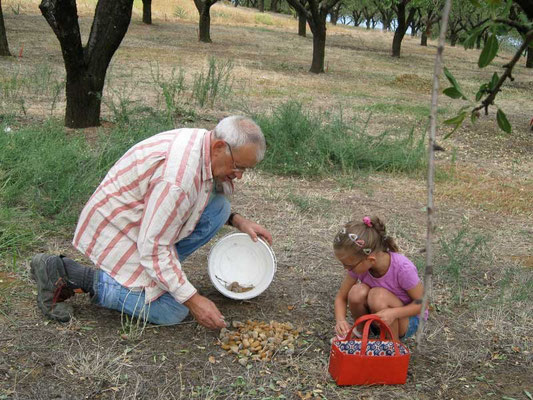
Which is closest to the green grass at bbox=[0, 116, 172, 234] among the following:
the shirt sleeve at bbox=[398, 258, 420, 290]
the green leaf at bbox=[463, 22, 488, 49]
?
the shirt sleeve at bbox=[398, 258, 420, 290]

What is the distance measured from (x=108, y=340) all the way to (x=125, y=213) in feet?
1.75

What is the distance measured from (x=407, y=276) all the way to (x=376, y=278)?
14 centimetres

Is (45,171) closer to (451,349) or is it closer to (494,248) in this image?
(451,349)

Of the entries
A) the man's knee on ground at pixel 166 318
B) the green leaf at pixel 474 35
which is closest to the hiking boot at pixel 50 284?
the man's knee on ground at pixel 166 318

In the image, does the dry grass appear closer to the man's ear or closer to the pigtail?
the pigtail

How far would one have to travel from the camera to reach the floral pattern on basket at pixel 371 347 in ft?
7.73

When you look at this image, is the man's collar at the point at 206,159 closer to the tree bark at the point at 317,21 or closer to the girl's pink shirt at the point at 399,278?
the girl's pink shirt at the point at 399,278

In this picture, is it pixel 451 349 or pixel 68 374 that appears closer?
pixel 68 374

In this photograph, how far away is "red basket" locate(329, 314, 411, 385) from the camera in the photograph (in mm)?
2301

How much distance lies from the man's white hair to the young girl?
50cm

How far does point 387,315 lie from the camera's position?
7.90 ft

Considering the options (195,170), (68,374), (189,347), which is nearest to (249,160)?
(195,170)

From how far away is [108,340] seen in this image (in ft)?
8.39

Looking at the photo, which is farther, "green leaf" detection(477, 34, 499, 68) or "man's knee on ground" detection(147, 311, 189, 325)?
"man's knee on ground" detection(147, 311, 189, 325)
